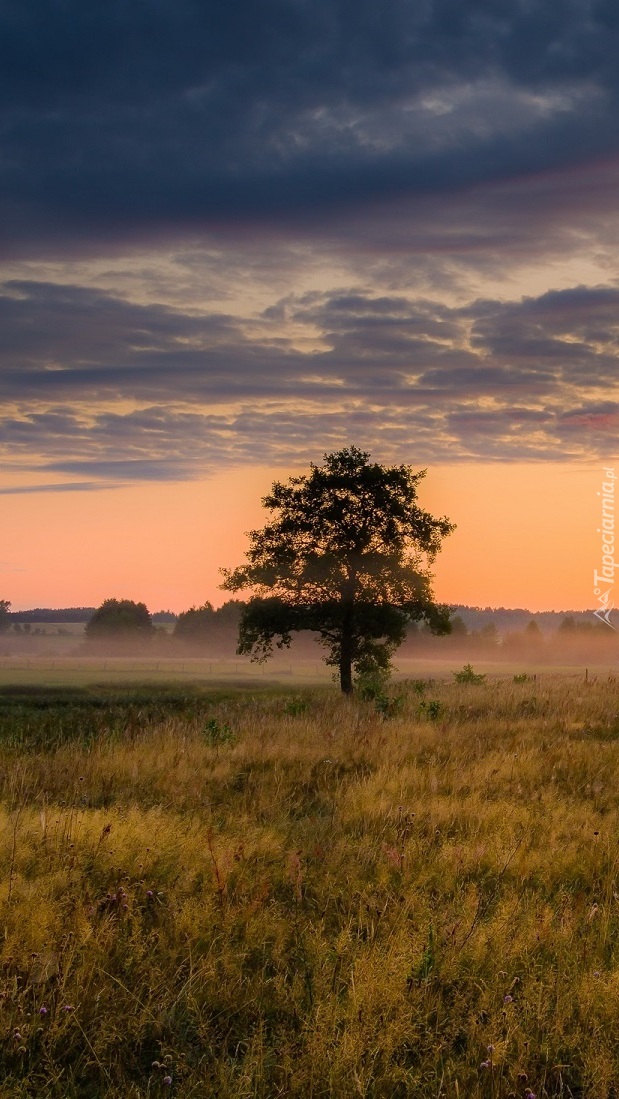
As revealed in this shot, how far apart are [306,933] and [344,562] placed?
96.5ft

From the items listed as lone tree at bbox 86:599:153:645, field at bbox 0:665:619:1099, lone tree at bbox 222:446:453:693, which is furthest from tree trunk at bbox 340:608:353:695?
lone tree at bbox 86:599:153:645

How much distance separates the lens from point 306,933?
5.24 meters

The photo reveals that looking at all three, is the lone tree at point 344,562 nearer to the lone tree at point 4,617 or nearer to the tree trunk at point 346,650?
the tree trunk at point 346,650

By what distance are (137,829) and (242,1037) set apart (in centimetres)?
281

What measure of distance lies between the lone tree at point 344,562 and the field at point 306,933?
2428 cm

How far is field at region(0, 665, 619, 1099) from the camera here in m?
3.97

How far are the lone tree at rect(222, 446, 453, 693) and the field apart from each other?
2428 centimetres

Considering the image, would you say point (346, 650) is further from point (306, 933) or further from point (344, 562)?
point (306, 933)

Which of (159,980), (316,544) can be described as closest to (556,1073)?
(159,980)

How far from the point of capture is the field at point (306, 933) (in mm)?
3973

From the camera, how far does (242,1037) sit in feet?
14.0

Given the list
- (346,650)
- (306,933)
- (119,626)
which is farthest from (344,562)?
(119,626)

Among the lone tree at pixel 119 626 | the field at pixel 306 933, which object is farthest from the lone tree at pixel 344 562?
the lone tree at pixel 119 626

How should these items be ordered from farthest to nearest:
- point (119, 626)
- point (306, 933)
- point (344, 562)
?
point (119, 626) → point (344, 562) → point (306, 933)
